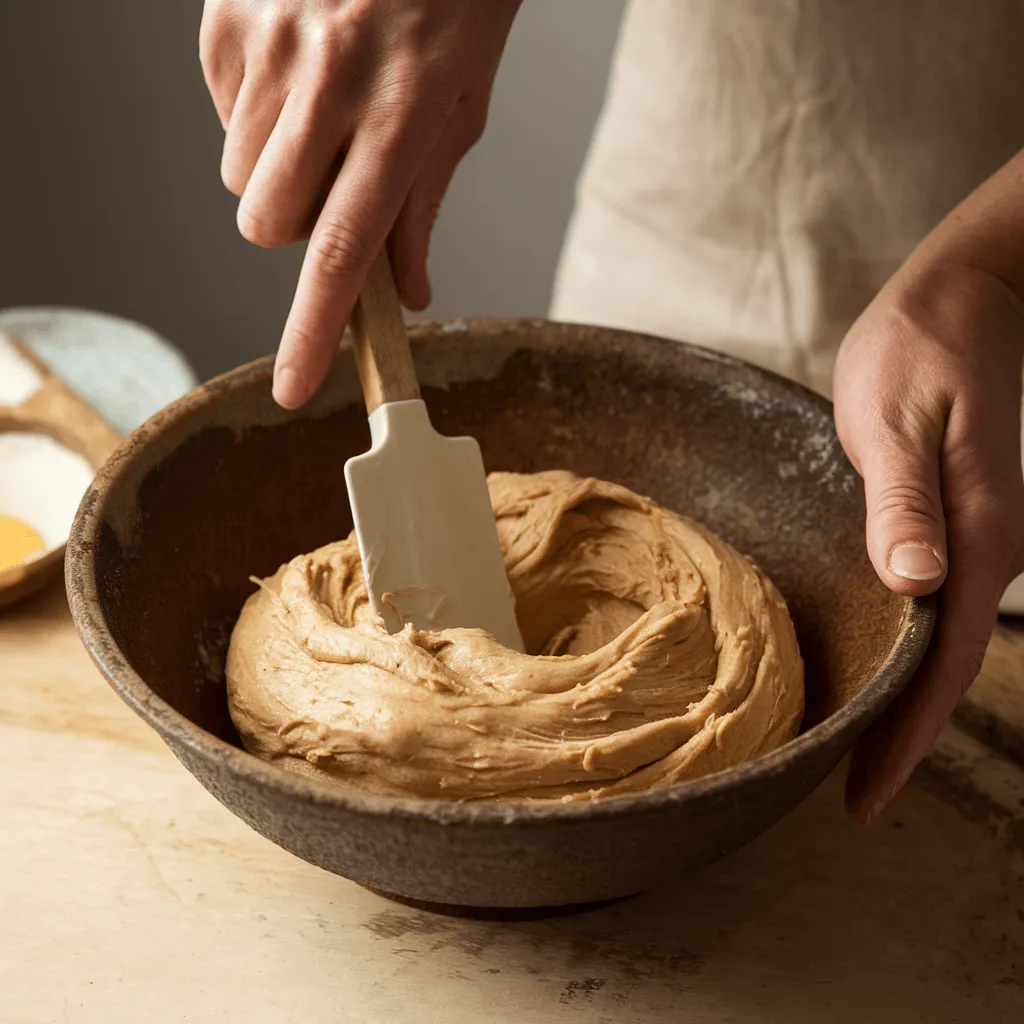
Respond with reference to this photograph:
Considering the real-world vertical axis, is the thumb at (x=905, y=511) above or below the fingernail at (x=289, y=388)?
below

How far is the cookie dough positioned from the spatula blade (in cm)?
5

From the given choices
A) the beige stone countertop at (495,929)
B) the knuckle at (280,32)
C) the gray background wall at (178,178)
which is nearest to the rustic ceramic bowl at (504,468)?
the beige stone countertop at (495,929)

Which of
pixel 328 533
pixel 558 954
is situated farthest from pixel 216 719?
pixel 558 954

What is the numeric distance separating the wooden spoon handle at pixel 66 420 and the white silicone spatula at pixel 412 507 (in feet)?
1.64

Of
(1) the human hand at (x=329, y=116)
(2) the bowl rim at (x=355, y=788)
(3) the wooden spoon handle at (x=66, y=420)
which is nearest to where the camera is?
(2) the bowl rim at (x=355, y=788)

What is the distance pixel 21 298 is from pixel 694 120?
5.96ft

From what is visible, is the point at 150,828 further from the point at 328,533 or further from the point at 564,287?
the point at 564,287

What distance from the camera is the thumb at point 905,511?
3.17ft

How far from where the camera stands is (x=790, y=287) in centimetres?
170

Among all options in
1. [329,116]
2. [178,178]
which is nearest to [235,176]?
[329,116]

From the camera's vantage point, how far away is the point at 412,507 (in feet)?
3.61

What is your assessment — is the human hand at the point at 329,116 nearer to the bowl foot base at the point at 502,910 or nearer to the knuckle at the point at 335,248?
the knuckle at the point at 335,248

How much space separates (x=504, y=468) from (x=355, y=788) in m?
0.54

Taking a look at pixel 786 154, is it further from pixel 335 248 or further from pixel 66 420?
pixel 66 420
